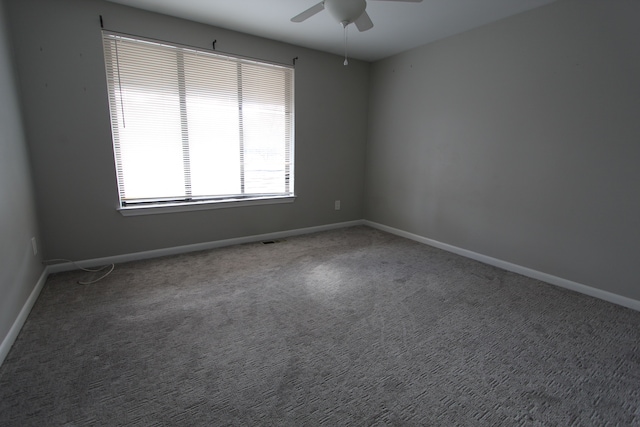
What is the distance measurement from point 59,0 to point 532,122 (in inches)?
169

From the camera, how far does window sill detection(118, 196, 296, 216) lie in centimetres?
306

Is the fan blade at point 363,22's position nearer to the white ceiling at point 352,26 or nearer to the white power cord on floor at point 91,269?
the white ceiling at point 352,26

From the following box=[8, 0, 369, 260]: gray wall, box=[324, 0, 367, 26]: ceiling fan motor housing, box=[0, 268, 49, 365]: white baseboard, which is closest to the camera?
box=[0, 268, 49, 365]: white baseboard

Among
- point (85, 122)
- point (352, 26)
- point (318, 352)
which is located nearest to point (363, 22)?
point (352, 26)

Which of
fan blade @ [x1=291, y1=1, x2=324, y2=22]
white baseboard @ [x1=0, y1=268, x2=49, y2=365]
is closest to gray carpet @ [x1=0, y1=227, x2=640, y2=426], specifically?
white baseboard @ [x1=0, y1=268, x2=49, y2=365]

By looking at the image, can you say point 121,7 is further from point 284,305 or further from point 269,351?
point 269,351

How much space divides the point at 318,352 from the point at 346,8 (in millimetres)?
2089

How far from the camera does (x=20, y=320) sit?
1.95 m

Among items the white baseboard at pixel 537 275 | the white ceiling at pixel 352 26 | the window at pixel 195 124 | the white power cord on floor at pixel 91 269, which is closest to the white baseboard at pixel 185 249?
the white power cord on floor at pixel 91 269

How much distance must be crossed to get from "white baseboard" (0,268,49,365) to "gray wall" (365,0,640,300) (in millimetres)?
3908

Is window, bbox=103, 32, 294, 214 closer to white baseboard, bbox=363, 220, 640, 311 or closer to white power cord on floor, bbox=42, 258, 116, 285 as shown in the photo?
white power cord on floor, bbox=42, 258, 116, 285

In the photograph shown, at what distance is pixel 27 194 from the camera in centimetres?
241

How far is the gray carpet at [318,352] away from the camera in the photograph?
1.39m

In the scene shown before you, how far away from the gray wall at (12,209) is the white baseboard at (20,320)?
3 cm
